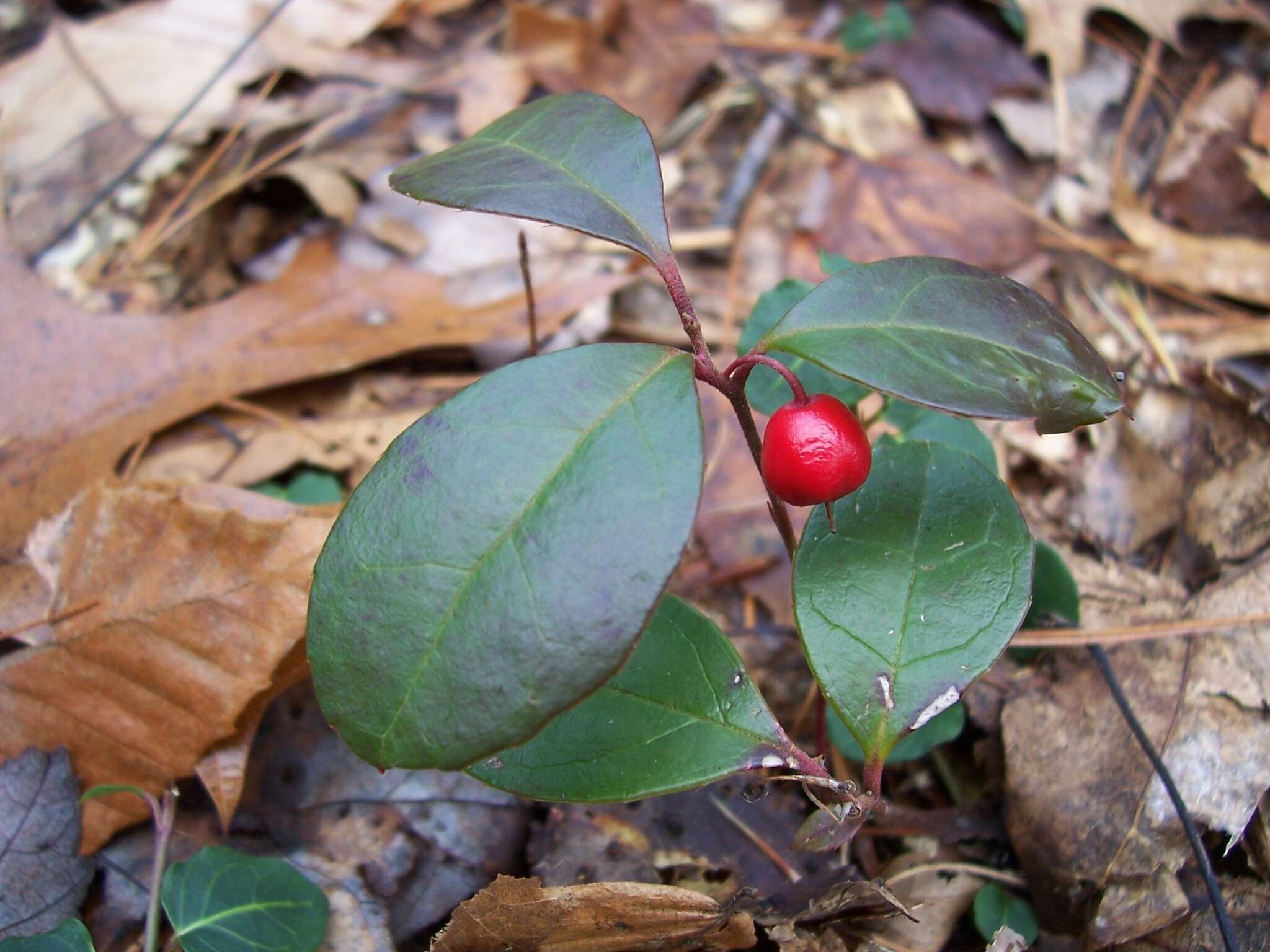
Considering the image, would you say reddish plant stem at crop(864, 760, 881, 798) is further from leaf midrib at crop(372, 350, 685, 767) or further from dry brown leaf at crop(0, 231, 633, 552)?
dry brown leaf at crop(0, 231, 633, 552)

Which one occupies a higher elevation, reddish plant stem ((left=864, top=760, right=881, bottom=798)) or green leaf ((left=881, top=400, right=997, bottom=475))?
reddish plant stem ((left=864, top=760, right=881, bottom=798))

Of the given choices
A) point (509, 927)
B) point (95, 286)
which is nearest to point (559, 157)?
point (509, 927)

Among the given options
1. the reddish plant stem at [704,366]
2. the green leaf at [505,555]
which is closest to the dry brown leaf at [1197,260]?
the reddish plant stem at [704,366]

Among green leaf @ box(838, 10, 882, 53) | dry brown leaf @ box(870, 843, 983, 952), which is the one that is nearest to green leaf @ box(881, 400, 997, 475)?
dry brown leaf @ box(870, 843, 983, 952)

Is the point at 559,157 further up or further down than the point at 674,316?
further up

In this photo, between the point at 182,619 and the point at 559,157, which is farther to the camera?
the point at 182,619

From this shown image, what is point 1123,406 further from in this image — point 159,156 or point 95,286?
point 159,156

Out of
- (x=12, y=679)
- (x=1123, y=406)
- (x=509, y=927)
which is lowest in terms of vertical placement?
(x=509, y=927)
